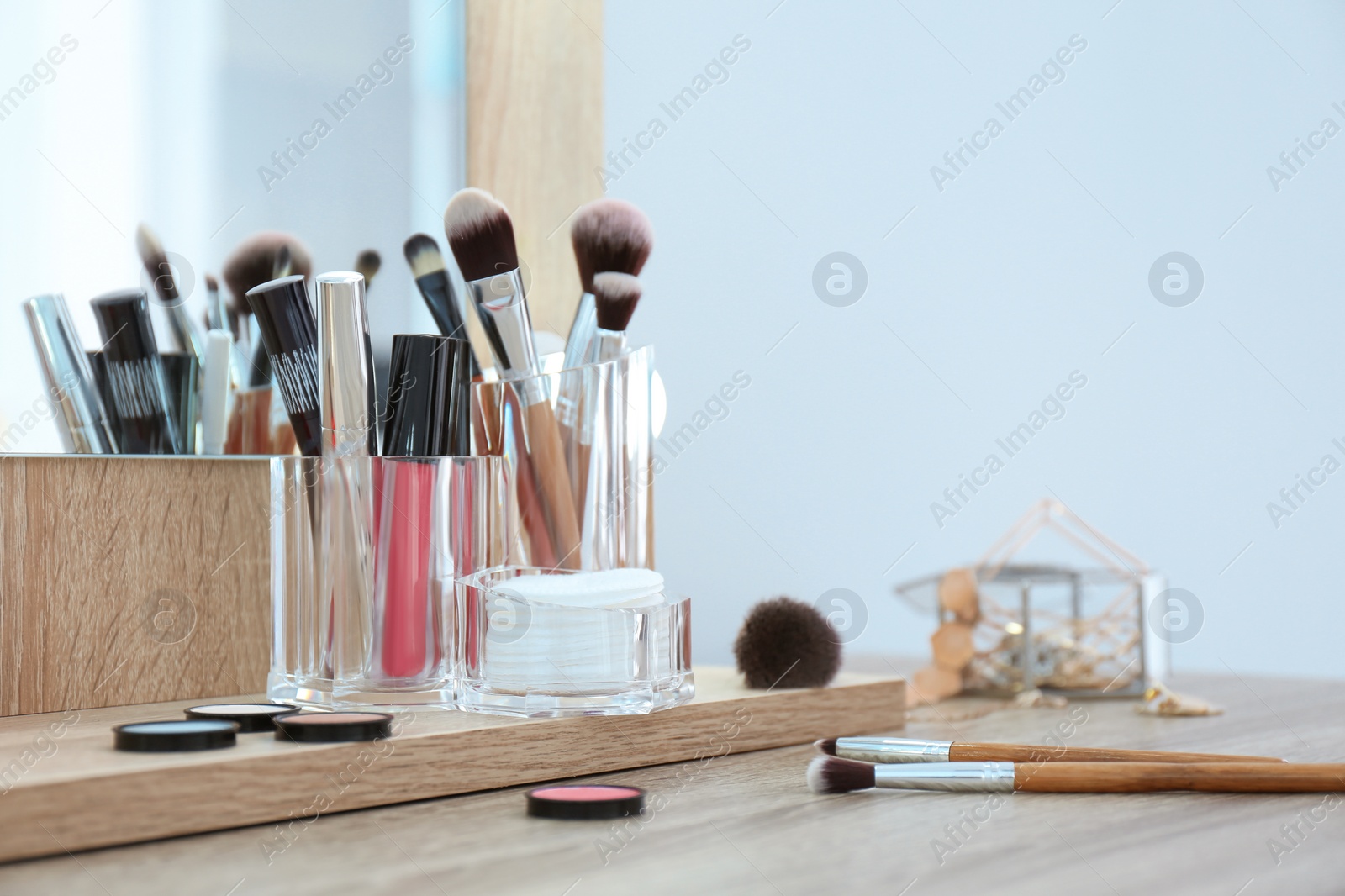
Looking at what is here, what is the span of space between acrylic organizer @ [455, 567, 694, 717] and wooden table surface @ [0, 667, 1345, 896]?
0.04 meters

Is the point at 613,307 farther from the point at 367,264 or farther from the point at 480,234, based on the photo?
the point at 367,264

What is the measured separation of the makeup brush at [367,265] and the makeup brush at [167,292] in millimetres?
106

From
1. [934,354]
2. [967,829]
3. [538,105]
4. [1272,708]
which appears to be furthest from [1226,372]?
[967,829]

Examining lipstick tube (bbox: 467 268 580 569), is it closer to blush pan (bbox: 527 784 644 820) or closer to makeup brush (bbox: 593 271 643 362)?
makeup brush (bbox: 593 271 643 362)

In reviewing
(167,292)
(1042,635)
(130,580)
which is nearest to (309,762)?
(130,580)

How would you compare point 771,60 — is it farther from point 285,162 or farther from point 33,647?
point 33,647

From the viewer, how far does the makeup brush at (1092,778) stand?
1.41 ft

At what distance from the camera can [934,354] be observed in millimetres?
1096

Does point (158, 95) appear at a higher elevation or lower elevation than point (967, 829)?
higher

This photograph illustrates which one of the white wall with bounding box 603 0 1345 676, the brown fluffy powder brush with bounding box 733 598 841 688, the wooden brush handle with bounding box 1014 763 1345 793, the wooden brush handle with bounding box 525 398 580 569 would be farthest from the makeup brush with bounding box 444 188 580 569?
the white wall with bounding box 603 0 1345 676

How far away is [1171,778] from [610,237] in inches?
12.9

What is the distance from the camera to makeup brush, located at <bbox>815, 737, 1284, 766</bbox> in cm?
46

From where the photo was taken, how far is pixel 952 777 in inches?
17.1

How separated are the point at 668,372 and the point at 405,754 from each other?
63 centimetres
